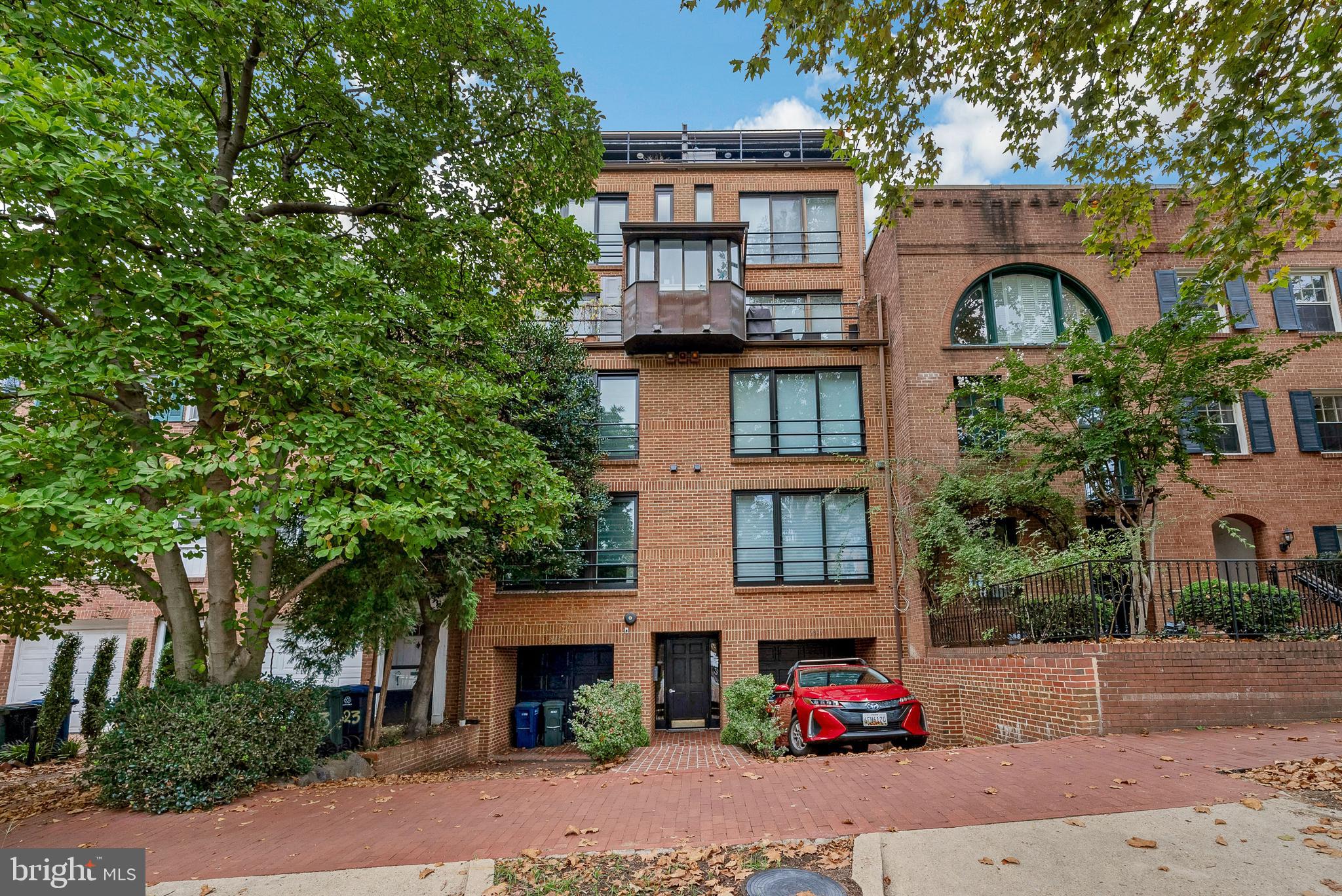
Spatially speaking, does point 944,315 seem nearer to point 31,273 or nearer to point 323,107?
point 323,107

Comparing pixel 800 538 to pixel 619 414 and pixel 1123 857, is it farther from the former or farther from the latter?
pixel 1123 857

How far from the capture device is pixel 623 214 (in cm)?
1862

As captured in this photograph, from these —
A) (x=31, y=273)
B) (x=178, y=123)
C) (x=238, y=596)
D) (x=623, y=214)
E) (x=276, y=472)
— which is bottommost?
(x=238, y=596)

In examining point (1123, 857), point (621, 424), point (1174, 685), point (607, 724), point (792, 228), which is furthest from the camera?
point (792, 228)

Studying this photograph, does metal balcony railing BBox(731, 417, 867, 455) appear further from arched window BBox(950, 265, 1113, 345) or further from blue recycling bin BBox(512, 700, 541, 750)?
blue recycling bin BBox(512, 700, 541, 750)

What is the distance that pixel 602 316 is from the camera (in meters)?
17.4

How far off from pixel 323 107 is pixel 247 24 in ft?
3.59

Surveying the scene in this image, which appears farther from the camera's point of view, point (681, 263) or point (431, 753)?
point (681, 263)

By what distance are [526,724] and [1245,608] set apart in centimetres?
1250

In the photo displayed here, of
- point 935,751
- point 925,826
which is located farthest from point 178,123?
point 935,751

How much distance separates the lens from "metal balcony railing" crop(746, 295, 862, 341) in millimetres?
17125

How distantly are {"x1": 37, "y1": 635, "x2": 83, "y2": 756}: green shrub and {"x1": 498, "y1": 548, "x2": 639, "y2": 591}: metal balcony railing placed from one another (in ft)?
27.0

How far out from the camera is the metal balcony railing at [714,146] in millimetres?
19719

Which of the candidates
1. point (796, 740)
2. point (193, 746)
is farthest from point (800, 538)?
point (193, 746)
